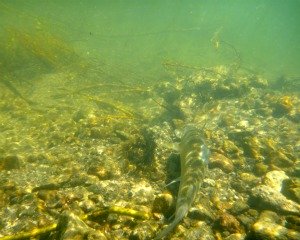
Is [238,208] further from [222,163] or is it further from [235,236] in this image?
[222,163]

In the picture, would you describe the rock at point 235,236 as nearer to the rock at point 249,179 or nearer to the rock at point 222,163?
the rock at point 249,179

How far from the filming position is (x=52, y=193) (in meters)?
5.65

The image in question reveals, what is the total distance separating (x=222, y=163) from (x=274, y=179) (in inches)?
54.3

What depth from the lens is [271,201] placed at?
5.66m

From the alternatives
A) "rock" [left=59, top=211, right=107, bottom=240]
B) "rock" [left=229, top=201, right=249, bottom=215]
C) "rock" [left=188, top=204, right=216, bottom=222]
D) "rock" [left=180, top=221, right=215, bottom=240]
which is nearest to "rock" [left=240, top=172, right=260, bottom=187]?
"rock" [left=229, top=201, right=249, bottom=215]

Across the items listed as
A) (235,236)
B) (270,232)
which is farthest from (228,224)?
(270,232)

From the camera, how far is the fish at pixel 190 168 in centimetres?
472

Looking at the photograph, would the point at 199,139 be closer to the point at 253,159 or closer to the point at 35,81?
the point at 253,159

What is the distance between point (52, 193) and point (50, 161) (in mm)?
1982

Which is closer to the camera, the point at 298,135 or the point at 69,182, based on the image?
the point at 69,182

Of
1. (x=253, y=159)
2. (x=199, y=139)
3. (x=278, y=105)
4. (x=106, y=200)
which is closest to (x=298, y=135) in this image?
(x=278, y=105)

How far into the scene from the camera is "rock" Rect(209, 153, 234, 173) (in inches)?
293

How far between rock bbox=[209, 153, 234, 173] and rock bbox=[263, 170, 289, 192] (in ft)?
3.22

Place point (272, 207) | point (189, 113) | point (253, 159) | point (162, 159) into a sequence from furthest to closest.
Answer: point (189, 113) → point (253, 159) → point (162, 159) → point (272, 207)
